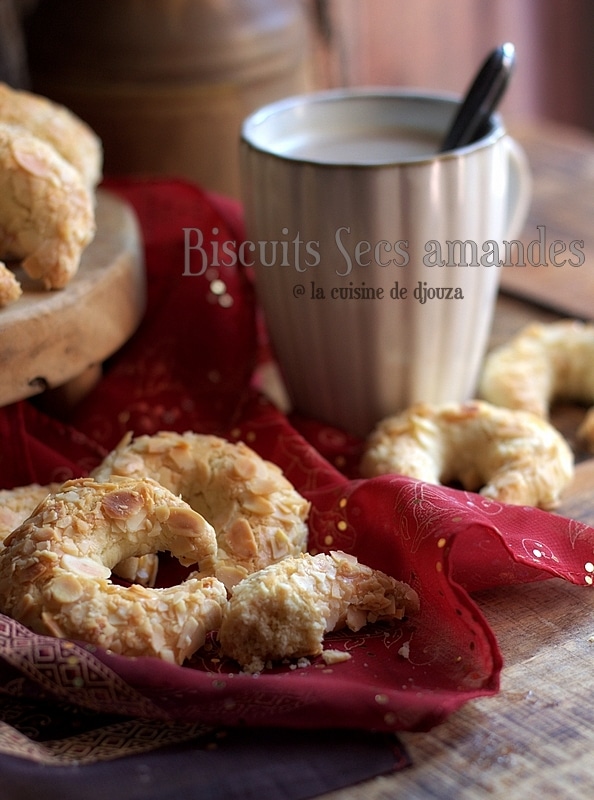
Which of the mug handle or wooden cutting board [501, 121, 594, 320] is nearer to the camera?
the mug handle

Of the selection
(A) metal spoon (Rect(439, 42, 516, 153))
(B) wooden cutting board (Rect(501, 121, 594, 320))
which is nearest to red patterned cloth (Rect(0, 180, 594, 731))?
(A) metal spoon (Rect(439, 42, 516, 153))

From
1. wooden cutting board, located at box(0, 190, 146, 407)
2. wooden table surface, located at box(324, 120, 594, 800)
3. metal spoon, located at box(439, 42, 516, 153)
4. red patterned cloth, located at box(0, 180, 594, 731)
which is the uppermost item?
metal spoon, located at box(439, 42, 516, 153)

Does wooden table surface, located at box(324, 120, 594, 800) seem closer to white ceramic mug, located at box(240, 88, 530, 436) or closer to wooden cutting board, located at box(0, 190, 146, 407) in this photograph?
white ceramic mug, located at box(240, 88, 530, 436)

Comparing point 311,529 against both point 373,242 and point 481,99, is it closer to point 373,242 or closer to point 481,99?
point 373,242

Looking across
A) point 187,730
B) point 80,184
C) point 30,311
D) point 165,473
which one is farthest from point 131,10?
point 187,730

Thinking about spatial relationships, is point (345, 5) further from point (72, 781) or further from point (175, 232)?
point (72, 781)

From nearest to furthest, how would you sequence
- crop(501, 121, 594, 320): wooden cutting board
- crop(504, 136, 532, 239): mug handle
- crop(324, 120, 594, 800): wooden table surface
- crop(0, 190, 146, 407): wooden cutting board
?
crop(324, 120, 594, 800): wooden table surface → crop(0, 190, 146, 407): wooden cutting board → crop(504, 136, 532, 239): mug handle → crop(501, 121, 594, 320): wooden cutting board

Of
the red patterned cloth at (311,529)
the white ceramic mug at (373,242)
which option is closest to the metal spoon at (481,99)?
the white ceramic mug at (373,242)
